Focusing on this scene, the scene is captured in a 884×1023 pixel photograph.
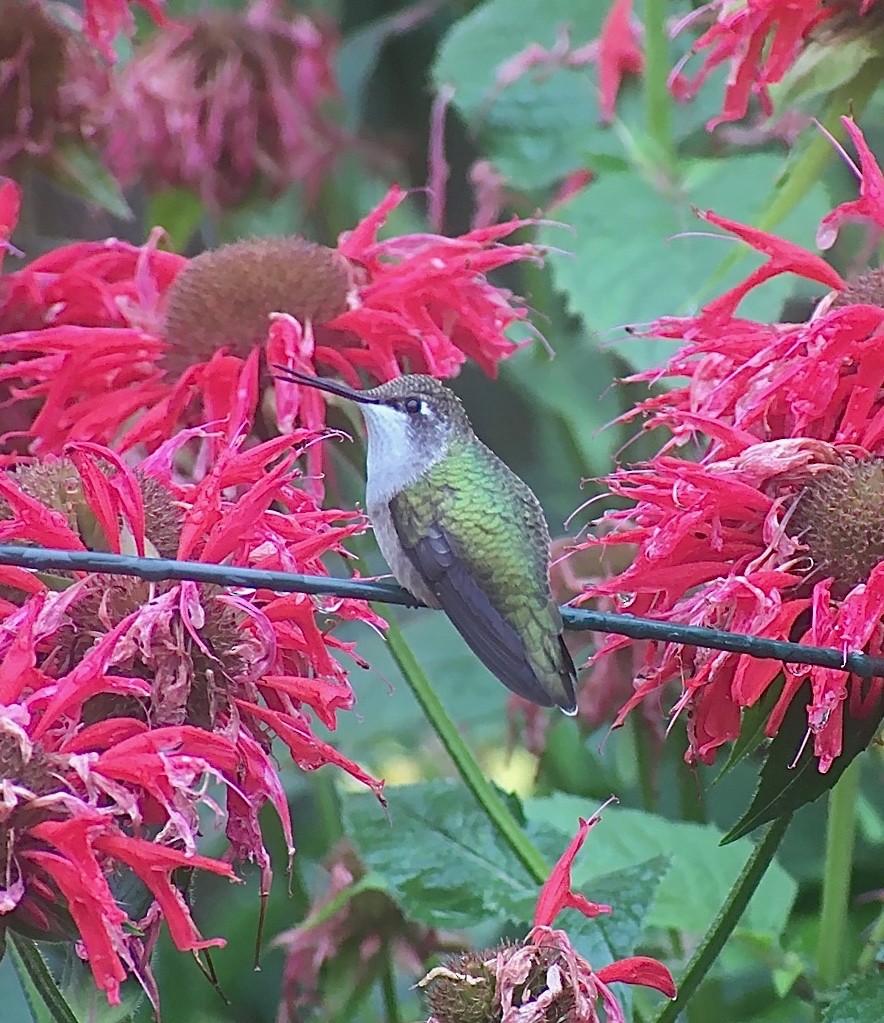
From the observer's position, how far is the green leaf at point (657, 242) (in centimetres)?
92

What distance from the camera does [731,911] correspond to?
1.84 feet

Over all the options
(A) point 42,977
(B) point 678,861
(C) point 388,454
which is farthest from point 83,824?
(B) point 678,861

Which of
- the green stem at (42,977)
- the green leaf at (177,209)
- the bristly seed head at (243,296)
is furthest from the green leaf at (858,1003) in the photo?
the green leaf at (177,209)

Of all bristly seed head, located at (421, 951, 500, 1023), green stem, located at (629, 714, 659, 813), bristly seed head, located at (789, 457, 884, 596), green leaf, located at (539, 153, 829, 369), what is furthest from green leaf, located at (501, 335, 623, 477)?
bristly seed head, located at (421, 951, 500, 1023)

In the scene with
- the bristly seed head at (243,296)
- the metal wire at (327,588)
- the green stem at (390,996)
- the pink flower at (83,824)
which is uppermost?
the metal wire at (327,588)

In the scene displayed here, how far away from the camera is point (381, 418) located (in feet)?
2.27

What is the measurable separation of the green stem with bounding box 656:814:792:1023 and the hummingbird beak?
24 cm

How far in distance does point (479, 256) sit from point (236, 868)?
1.14 ft

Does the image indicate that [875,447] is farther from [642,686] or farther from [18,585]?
[18,585]

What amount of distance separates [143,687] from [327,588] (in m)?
0.11

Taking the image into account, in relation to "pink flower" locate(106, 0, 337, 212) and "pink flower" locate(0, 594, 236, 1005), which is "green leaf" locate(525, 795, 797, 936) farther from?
"pink flower" locate(106, 0, 337, 212)

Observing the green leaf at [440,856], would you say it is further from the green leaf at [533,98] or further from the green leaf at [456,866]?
the green leaf at [533,98]

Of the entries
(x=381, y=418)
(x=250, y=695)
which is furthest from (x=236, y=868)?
(x=381, y=418)

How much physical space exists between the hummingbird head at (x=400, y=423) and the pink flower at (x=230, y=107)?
591 millimetres
